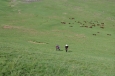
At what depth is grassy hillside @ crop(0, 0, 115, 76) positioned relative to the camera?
22.1 metres

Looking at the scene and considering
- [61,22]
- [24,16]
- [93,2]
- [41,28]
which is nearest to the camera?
[41,28]

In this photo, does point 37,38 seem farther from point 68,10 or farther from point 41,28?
point 68,10

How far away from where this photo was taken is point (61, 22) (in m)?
59.3

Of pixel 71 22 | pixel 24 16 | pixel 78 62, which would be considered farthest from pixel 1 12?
pixel 78 62

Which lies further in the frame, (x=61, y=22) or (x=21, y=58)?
(x=61, y=22)

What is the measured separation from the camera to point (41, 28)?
173 ft

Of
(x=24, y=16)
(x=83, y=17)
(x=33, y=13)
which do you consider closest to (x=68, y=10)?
(x=83, y=17)

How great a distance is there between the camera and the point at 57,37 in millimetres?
44906

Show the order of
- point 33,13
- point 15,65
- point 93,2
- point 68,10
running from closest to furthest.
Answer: point 15,65 → point 33,13 → point 68,10 → point 93,2

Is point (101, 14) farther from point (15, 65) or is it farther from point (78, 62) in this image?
point (15, 65)

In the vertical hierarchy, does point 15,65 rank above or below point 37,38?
above

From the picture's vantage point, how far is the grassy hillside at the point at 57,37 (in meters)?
22.1

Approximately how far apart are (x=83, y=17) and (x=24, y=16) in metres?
21.2

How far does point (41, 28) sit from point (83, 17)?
20694mm
